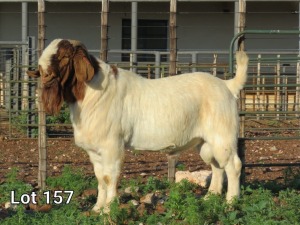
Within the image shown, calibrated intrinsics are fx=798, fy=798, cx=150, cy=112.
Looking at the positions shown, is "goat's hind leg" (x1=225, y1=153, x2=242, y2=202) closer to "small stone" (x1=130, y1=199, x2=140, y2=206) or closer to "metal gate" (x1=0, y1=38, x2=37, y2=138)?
"small stone" (x1=130, y1=199, x2=140, y2=206)

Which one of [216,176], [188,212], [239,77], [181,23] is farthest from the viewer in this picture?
[181,23]

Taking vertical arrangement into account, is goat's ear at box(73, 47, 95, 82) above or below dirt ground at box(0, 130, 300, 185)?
above

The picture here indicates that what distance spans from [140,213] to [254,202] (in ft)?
4.28

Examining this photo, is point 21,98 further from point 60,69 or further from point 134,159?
point 60,69

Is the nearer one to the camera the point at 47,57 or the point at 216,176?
the point at 47,57

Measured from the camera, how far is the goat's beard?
26.5 feet

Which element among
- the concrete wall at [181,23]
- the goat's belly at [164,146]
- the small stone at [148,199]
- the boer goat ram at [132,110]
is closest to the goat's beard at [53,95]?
the boer goat ram at [132,110]

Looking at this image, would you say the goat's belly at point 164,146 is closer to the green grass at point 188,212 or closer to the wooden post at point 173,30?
the green grass at point 188,212

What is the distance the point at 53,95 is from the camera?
8078 mm

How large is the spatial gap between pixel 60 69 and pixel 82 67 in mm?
223

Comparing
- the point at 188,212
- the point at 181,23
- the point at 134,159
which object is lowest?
the point at 134,159

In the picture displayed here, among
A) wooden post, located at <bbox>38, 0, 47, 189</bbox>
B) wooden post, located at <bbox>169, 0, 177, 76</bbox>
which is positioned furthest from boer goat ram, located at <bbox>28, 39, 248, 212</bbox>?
wooden post, located at <bbox>38, 0, 47, 189</bbox>

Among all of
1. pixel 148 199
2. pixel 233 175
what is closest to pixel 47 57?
pixel 148 199

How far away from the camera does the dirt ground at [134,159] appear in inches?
448
